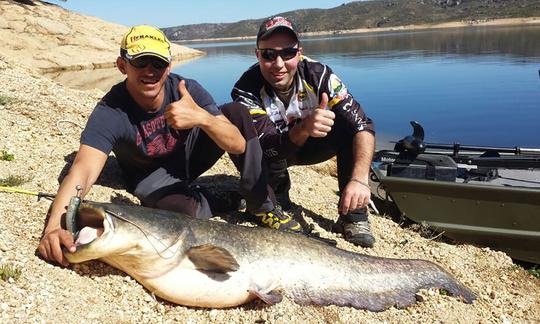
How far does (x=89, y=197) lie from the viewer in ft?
14.1

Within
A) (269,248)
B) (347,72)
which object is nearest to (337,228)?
(269,248)

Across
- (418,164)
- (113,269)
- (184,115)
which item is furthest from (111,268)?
(418,164)

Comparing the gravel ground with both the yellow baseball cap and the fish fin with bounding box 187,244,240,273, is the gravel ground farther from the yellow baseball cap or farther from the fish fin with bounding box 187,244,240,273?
the yellow baseball cap

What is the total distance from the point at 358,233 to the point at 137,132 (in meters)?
2.34

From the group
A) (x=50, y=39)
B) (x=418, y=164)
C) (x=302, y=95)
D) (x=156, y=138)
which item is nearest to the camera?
(x=156, y=138)

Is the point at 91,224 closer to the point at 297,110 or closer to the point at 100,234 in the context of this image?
the point at 100,234

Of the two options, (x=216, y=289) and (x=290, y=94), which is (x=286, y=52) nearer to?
(x=290, y=94)

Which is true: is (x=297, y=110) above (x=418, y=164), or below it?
above

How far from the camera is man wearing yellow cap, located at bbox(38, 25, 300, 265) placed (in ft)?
11.8

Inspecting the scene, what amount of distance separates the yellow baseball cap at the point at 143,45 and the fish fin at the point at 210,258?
151 centimetres

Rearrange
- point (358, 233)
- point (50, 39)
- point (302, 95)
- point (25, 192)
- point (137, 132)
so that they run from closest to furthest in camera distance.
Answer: point (25, 192)
point (137, 132)
point (358, 233)
point (302, 95)
point (50, 39)

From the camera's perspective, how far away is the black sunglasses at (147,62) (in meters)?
3.71

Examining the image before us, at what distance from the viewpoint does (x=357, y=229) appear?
16.1 ft

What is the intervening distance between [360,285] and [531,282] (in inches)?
88.6
